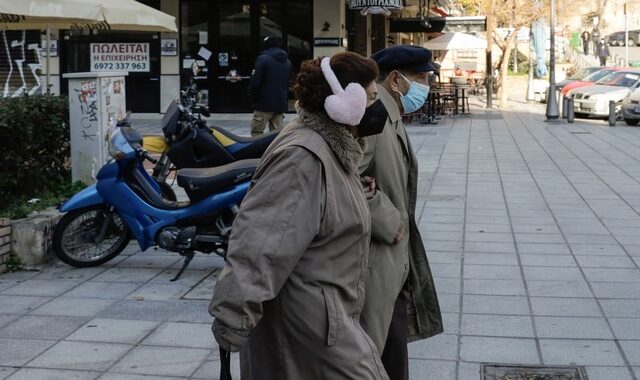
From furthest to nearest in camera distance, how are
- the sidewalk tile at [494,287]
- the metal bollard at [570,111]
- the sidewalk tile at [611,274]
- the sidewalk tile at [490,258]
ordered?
the metal bollard at [570,111], the sidewalk tile at [490,258], the sidewalk tile at [611,274], the sidewalk tile at [494,287]

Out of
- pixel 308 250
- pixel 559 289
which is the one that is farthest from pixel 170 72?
pixel 308 250

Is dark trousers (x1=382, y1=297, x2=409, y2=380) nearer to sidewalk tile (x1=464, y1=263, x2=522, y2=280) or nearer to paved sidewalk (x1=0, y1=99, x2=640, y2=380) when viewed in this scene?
paved sidewalk (x1=0, y1=99, x2=640, y2=380)

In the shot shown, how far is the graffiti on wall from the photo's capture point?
22.8 metres

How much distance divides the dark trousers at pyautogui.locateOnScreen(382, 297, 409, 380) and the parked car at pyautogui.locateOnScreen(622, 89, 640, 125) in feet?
69.4

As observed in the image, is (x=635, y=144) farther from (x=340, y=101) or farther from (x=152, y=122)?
(x=340, y=101)

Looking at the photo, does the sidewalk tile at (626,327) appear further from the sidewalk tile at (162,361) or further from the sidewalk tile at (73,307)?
the sidewalk tile at (73,307)

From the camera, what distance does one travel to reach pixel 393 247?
142 inches

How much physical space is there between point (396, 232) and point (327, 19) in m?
19.2

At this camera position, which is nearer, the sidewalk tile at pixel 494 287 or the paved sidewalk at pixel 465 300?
the paved sidewalk at pixel 465 300

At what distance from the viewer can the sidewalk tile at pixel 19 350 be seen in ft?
16.8

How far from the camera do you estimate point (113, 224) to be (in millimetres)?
7352

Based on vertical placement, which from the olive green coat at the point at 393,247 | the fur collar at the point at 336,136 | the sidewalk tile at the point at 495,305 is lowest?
the sidewalk tile at the point at 495,305

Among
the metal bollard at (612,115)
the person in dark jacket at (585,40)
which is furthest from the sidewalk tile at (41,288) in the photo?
the person in dark jacket at (585,40)

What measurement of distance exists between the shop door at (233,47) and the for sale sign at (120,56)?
5.76 feet
